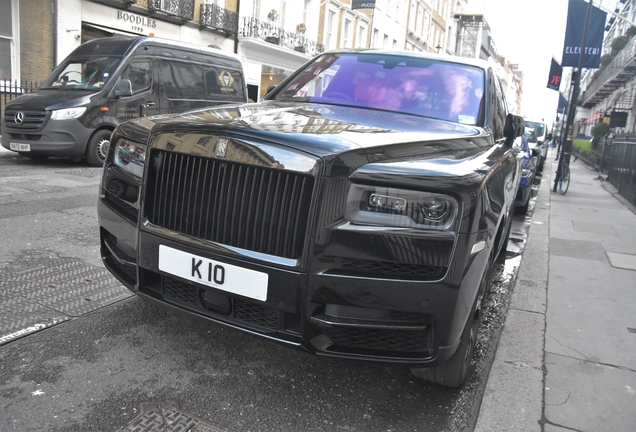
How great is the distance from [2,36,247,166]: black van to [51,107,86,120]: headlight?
0.05ft

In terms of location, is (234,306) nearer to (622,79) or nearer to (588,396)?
(588,396)

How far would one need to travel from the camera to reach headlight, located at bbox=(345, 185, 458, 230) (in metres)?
2.19

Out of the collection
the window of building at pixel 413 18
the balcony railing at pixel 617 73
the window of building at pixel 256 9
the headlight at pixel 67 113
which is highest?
the window of building at pixel 413 18

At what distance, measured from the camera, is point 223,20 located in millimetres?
22297

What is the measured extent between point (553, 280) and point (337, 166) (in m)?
3.90

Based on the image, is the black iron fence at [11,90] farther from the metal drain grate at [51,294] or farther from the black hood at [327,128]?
the black hood at [327,128]

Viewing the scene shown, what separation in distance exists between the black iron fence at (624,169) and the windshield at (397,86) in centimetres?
938

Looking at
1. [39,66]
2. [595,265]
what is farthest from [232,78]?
[595,265]

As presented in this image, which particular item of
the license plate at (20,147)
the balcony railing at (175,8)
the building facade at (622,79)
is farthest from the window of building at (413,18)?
the license plate at (20,147)

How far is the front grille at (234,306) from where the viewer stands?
7.80 ft

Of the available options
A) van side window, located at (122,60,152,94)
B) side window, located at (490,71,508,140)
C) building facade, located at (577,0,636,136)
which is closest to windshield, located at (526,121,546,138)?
building facade, located at (577,0,636,136)

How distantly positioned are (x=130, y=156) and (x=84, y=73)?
9093 millimetres

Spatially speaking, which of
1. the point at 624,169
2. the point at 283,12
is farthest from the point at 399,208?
the point at 283,12

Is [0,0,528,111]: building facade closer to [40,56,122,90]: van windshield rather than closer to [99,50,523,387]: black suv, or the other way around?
[40,56,122,90]: van windshield
